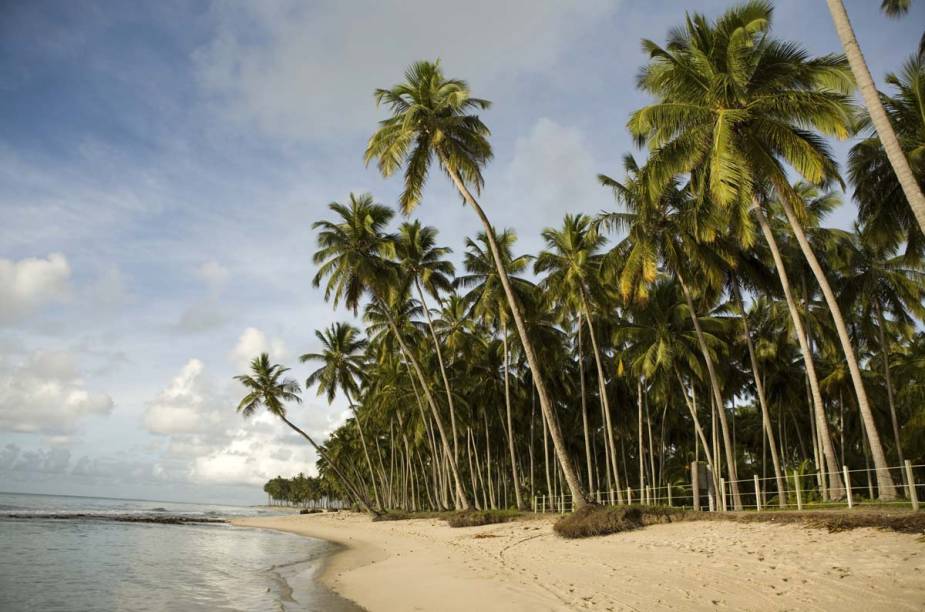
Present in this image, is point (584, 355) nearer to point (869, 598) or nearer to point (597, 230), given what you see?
point (597, 230)

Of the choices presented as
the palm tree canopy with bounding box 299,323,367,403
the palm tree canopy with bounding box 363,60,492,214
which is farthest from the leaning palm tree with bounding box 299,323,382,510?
the palm tree canopy with bounding box 363,60,492,214

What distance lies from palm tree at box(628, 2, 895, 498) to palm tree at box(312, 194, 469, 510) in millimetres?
14226

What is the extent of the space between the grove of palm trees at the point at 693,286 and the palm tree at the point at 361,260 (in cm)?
11

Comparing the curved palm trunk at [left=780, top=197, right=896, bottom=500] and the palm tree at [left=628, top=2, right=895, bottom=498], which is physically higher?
the palm tree at [left=628, top=2, right=895, bottom=498]

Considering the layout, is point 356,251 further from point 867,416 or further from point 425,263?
point 867,416

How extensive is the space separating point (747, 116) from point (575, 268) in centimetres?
1079

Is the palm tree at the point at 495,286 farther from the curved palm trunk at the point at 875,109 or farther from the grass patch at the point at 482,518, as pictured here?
the curved palm trunk at the point at 875,109

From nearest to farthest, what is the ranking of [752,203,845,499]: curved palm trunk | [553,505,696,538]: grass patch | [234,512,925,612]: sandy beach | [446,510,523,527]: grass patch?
[234,512,925,612]: sandy beach < [752,203,845,499]: curved palm trunk < [553,505,696,538]: grass patch < [446,510,523,527]: grass patch

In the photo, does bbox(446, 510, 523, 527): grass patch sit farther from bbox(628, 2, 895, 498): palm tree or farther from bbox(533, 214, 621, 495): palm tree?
bbox(628, 2, 895, 498): palm tree

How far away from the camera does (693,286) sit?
2078cm

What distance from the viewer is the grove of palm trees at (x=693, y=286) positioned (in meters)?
14.0

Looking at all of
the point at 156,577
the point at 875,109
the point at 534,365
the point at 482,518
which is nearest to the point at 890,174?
the point at 875,109

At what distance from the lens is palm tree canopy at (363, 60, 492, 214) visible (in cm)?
1830

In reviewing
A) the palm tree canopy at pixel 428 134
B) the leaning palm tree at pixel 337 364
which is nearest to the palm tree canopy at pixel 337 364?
the leaning palm tree at pixel 337 364
